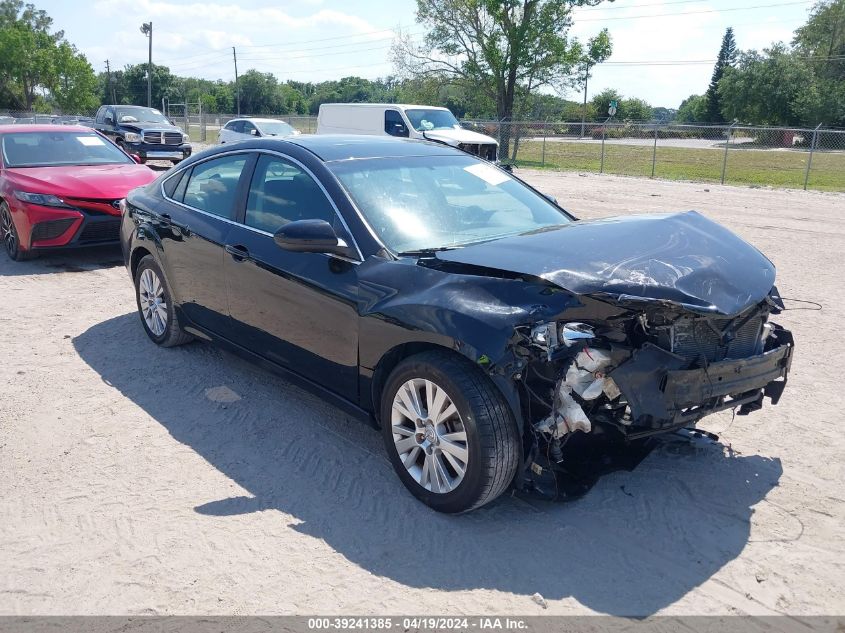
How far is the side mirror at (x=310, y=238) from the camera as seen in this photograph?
3.92 meters

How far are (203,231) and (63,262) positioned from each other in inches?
201

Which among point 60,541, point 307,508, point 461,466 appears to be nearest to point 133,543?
point 60,541

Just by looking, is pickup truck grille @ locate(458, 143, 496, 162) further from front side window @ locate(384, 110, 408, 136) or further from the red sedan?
the red sedan

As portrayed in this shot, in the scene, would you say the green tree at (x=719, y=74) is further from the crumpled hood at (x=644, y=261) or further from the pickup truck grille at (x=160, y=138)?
the crumpled hood at (x=644, y=261)

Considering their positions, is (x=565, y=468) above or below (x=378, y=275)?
below

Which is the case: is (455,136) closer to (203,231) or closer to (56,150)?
(56,150)

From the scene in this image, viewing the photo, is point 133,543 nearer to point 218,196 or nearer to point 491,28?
point 218,196

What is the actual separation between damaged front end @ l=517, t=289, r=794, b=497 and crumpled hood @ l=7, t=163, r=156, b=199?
22.8ft

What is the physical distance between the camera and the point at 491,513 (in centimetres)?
366

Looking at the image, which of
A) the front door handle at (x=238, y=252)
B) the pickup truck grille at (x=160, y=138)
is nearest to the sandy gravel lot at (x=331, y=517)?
the front door handle at (x=238, y=252)

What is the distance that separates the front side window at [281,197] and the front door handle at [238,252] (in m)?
0.17

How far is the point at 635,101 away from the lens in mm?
73375

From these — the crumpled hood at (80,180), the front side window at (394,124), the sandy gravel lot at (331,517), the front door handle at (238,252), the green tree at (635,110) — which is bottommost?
the sandy gravel lot at (331,517)

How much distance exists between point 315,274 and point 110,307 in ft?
13.0
